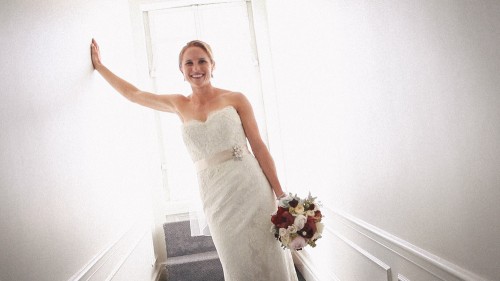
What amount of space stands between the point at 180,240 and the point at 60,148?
2566mm

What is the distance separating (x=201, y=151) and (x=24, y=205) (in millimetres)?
1056

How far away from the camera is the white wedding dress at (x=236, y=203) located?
1.98m

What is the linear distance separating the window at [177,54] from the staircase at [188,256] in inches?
10.8

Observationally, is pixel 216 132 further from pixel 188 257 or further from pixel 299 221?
pixel 188 257

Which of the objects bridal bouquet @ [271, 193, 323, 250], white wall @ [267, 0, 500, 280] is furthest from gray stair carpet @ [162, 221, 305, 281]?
bridal bouquet @ [271, 193, 323, 250]

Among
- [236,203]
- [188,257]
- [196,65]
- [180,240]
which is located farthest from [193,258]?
[196,65]

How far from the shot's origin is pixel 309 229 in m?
1.84

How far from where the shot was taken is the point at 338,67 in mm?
2150

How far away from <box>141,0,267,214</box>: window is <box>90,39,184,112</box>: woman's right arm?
1.63 metres

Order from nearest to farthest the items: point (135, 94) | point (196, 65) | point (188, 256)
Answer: point (196, 65)
point (135, 94)
point (188, 256)

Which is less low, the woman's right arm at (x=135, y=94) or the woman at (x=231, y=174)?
the woman's right arm at (x=135, y=94)

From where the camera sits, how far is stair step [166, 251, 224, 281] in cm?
371

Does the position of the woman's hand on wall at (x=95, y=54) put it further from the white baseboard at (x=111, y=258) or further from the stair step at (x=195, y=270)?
the stair step at (x=195, y=270)

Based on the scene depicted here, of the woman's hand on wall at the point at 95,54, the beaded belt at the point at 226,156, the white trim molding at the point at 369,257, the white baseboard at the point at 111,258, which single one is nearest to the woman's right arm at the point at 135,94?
the woman's hand on wall at the point at 95,54
